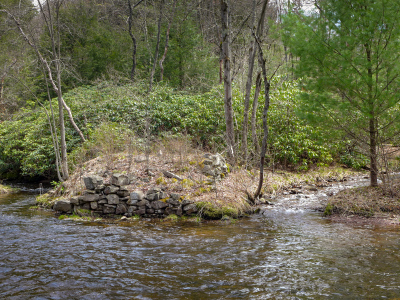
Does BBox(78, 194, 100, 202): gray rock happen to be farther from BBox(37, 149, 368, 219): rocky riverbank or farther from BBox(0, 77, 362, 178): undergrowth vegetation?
BBox(0, 77, 362, 178): undergrowth vegetation

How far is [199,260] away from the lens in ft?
18.5

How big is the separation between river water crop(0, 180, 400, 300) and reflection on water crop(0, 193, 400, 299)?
14 millimetres

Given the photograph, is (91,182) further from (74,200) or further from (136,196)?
(136,196)

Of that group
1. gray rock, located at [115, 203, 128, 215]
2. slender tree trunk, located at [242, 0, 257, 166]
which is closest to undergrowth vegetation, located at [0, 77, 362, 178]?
slender tree trunk, located at [242, 0, 257, 166]

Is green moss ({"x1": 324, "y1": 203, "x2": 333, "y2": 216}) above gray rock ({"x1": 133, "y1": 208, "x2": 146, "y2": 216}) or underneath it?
underneath

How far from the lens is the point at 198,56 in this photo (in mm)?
21406

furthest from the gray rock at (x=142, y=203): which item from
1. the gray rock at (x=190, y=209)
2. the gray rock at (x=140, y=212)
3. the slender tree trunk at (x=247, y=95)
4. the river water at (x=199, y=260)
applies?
the slender tree trunk at (x=247, y=95)

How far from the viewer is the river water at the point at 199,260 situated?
4402mm

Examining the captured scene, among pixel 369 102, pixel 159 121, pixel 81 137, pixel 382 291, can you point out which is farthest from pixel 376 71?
pixel 81 137

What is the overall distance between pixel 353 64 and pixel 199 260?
249 inches

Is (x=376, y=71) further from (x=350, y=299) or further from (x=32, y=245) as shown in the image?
(x=32, y=245)

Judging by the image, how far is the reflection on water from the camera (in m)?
4.40

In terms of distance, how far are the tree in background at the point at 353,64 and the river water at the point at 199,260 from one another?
2.81 metres

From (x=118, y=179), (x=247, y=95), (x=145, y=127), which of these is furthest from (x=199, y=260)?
A: (x=145, y=127)
